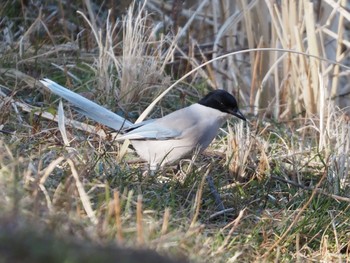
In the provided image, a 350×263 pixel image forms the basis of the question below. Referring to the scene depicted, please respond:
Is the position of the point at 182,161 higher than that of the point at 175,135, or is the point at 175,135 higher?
the point at 175,135

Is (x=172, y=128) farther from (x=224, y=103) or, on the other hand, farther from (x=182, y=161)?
(x=224, y=103)

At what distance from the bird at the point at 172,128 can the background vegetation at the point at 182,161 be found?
0.31 ft

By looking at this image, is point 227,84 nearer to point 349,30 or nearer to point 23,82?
Answer: point 23,82

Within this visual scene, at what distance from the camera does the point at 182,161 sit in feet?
14.5

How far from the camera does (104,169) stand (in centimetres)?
394

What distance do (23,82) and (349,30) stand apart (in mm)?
3999

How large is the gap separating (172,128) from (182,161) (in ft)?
0.57

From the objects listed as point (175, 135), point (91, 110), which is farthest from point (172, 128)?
point (91, 110)

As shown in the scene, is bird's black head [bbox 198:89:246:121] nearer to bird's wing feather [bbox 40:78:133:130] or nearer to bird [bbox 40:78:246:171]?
bird [bbox 40:78:246:171]

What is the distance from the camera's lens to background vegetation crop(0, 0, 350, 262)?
300 centimetres

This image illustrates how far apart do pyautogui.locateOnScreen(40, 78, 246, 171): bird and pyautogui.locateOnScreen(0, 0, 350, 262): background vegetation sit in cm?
9

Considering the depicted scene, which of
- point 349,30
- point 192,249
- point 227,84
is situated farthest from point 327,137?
point 349,30

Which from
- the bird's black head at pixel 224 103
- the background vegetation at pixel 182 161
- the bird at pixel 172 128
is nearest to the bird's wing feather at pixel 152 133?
the bird at pixel 172 128

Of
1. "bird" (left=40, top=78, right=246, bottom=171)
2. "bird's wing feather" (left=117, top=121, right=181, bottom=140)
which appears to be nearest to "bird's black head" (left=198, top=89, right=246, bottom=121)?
"bird" (left=40, top=78, right=246, bottom=171)
